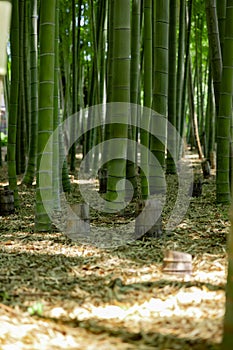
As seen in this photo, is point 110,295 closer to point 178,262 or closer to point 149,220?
point 178,262

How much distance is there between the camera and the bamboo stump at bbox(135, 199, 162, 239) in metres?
3.92

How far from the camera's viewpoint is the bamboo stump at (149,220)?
392cm

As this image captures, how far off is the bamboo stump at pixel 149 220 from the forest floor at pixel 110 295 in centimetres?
11

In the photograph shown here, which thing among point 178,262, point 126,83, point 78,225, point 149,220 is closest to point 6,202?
point 78,225

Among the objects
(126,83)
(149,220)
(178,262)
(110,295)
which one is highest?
(126,83)

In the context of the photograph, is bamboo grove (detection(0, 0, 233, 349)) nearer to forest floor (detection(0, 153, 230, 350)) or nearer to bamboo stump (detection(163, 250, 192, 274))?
forest floor (detection(0, 153, 230, 350))

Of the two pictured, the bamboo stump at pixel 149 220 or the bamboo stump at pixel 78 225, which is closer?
the bamboo stump at pixel 149 220

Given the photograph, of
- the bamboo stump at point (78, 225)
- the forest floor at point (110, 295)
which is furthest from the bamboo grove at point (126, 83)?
the forest floor at point (110, 295)

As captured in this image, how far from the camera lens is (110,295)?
104 inches

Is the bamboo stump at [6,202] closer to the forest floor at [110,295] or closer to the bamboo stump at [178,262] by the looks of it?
the forest floor at [110,295]

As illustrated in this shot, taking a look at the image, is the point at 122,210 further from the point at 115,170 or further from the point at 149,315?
the point at 149,315

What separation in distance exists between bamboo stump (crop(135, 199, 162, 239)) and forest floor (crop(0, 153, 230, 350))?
110 millimetres

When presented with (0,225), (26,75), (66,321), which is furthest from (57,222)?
(26,75)

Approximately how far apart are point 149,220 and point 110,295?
1.37 metres
